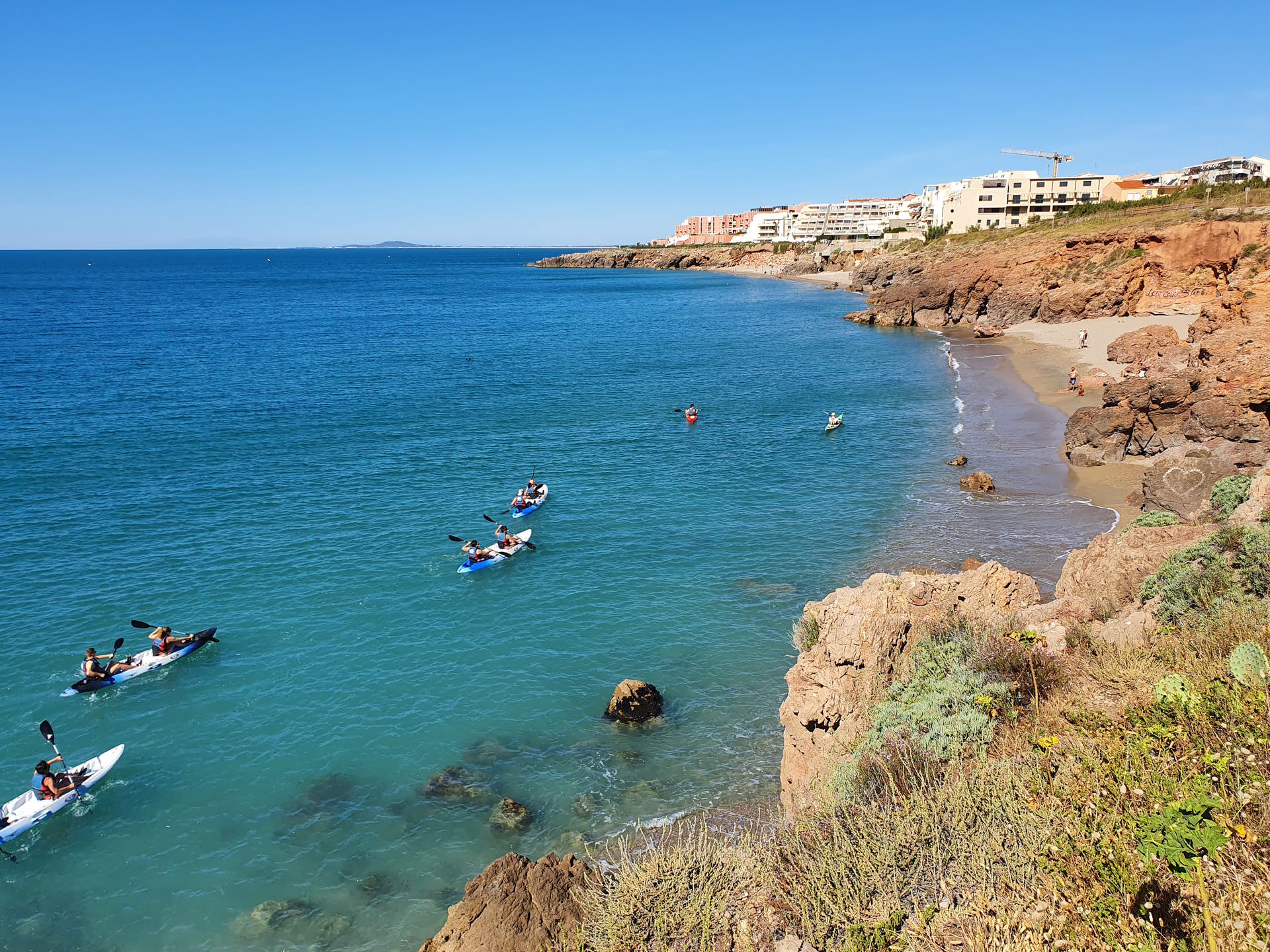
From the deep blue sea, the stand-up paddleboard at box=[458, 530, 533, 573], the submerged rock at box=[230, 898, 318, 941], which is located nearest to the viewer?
the submerged rock at box=[230, 898, 318, 941]

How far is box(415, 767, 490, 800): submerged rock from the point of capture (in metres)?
15.5

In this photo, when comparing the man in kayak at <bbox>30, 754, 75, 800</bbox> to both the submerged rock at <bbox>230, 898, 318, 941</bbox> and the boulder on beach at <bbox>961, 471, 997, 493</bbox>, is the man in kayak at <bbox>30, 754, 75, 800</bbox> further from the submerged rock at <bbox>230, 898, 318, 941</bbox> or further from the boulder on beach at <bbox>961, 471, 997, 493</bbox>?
the boulder on beach at <bbox>961, 471, 997, 493</bbox>

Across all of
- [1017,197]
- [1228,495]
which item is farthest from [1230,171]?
[1228,495]

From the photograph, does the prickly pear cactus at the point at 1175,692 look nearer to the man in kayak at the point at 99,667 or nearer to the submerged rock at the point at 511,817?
the submerged rock at the point at 511,817

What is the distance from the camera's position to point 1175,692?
7598 mm

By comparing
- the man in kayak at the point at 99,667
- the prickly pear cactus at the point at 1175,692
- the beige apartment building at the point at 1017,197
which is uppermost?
the beige apartment building at the point at 1017,197

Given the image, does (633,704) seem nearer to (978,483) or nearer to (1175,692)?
(1175,692)

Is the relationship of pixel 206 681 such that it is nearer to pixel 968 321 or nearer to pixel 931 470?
pixel 931 470

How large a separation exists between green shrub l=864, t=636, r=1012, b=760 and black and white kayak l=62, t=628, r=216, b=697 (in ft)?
60.5

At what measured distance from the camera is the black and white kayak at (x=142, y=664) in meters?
19.1

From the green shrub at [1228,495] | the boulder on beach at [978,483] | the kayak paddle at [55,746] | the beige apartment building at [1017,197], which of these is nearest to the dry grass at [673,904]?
the kayak paddle at [55,746]

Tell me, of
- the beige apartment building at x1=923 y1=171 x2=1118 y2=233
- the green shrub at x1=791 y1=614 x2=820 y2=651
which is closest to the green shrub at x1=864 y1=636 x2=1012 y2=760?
the green shrub at x1=791 y1=614 x2=820 y2=651

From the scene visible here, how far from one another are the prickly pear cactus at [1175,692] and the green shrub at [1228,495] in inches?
414

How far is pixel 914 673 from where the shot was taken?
11.0 m
